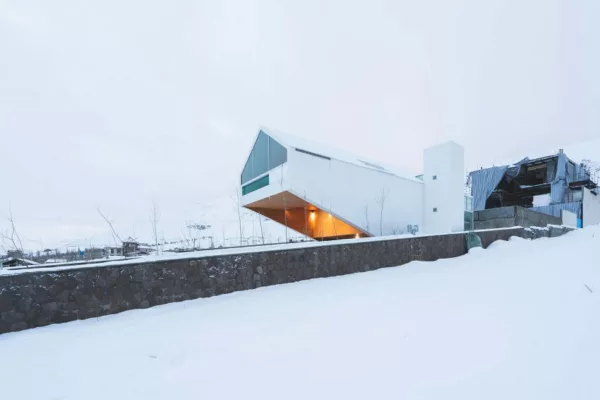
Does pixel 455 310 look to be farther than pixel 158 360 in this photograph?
Yes

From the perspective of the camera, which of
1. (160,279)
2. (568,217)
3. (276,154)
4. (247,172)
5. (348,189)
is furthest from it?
(568,217)

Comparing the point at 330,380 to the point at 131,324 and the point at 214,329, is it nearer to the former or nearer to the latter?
the point at 214,329

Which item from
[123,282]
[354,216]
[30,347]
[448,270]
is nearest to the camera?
[30,347]

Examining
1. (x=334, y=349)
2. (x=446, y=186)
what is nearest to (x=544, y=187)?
(x=446, y=186)

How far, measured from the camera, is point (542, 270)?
18.6 feet

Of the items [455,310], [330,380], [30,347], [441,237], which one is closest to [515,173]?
[441,237]

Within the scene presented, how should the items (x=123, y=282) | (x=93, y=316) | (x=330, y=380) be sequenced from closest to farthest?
(x=330, y=380) → (x=93, y=316) → (x=123, y=282)

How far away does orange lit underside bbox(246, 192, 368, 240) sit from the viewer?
61.4 feet

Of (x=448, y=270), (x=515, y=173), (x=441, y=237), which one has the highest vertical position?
(x=515, y=173)

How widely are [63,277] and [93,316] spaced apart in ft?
2.50

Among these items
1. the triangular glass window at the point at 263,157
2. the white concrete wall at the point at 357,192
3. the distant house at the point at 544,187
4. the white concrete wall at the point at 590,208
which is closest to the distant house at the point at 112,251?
the triangular glass window at the point at 263,157

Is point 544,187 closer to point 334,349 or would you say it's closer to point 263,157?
point 263,157

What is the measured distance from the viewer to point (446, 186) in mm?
19062

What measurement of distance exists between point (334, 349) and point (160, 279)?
3441 mm
